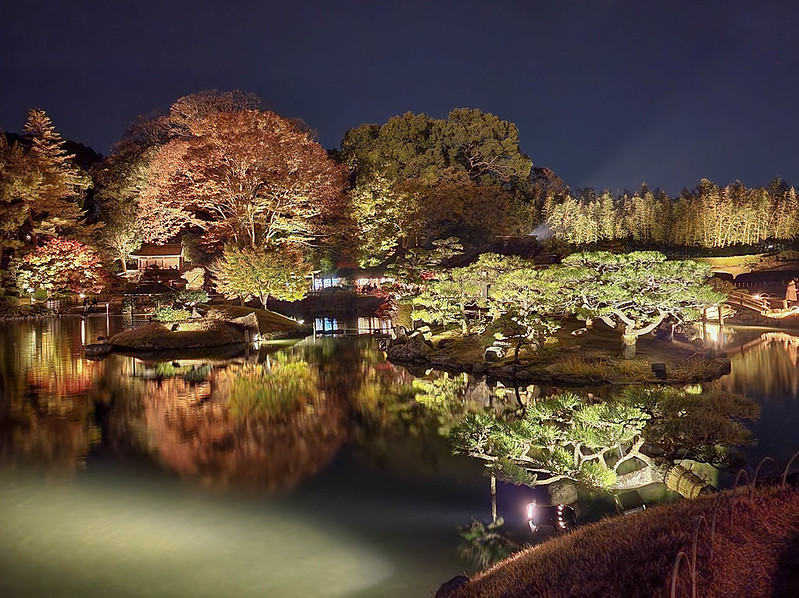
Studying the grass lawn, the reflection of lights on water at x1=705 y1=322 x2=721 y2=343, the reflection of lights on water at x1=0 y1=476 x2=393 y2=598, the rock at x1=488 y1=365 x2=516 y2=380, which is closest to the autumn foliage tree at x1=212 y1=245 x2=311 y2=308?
the grass lawn

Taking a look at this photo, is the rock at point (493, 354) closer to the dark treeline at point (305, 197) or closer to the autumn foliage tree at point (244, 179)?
the dark treeline at point (305, 197)

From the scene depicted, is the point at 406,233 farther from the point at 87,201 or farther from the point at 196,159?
the point at 87,201

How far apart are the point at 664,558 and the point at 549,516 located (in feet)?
11.4

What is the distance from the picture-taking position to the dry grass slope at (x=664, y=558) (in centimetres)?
399

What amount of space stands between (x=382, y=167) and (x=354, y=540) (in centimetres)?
3813

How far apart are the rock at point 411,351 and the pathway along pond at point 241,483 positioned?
291 centimetres

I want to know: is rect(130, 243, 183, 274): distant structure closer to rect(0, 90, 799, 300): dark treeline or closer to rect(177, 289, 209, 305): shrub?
rect(0, 90, 799, 300): dark treeline

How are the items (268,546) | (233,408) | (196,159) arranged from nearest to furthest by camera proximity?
1. (268,546)
2. (233,408)
3. (196,159)

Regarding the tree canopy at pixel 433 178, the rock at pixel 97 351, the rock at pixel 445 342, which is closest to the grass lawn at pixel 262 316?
the rock at pixel 97 351

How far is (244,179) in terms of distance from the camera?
33.2 meters

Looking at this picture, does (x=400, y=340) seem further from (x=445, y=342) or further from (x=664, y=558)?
(x=664, y=558)

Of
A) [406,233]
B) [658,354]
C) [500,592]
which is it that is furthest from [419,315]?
[406,233]

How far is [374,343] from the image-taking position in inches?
1000

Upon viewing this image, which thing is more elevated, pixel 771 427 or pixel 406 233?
pixel 406 233
